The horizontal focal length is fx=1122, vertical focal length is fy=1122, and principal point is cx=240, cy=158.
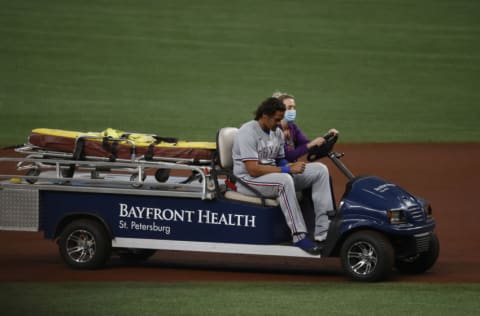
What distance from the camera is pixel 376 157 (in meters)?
19.7

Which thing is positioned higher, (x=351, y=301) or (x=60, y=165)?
(x=60, y=165)

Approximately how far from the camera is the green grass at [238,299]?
32.1 ft

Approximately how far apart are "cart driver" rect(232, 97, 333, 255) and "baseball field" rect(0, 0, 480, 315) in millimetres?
597

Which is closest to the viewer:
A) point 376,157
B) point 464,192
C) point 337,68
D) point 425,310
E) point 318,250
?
point 425,310

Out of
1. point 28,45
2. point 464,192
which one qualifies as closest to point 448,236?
point 464,192

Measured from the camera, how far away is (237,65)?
28844 mm

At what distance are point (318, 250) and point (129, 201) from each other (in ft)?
6.82

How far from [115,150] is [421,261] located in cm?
342

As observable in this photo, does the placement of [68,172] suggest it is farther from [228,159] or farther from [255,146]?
[255,146]

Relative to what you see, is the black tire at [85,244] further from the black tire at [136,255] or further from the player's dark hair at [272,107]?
the player's dark hair at [272,107]

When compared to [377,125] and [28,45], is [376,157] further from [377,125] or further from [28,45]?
[28,45]

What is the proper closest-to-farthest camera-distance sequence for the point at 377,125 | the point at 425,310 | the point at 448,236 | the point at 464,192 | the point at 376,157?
the point at 425,310
the point at 448,236
the point at 464,192
the point at 376,157
the point at 377,125

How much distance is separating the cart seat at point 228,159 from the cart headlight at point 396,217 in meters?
1.23

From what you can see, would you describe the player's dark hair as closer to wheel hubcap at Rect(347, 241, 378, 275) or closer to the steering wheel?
the steering wheel
